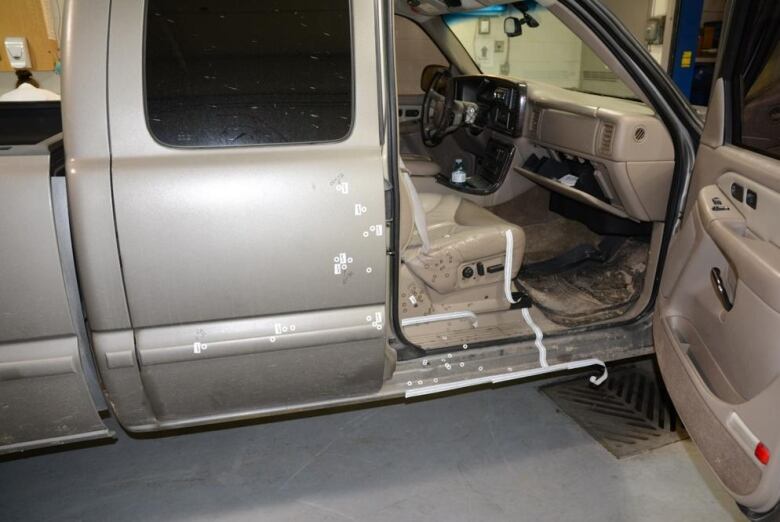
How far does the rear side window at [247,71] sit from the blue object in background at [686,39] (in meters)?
6.01

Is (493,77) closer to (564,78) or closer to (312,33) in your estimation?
(312,33)

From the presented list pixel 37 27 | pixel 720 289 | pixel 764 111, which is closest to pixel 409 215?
pixel 720 289

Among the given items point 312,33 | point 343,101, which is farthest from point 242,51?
point 343,101

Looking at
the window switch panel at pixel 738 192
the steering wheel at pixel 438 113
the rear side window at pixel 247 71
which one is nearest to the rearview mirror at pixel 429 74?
the steering wheel at pixel 438 113

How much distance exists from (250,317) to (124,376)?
1.37 ft

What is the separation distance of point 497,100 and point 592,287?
132cm

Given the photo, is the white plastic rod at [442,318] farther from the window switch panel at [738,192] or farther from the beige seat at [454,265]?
the window switch panel at [738,192]

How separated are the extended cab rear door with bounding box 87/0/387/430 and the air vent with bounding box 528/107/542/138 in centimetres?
181

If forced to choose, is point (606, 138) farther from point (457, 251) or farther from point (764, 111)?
point (457, 251)

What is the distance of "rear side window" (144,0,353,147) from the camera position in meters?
1.63

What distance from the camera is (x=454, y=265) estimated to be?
96.8 inches

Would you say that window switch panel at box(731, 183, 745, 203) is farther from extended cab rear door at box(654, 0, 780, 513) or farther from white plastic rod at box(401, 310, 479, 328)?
white plastic rod at box(401, 310, 479, 328)

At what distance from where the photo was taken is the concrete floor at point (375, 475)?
2104 mm

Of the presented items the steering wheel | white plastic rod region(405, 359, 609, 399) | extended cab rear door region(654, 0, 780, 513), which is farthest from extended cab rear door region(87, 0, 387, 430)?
the steering wheel
